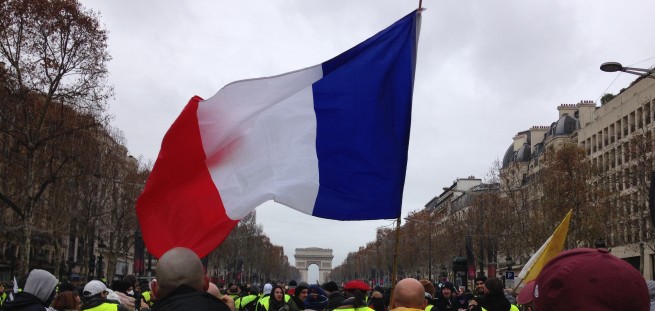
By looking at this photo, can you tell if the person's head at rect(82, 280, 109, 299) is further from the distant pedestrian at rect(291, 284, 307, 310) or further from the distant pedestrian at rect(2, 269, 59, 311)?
the distant pedestrian at rect(291, 284, 307, 310)

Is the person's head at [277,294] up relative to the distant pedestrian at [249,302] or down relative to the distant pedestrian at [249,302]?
up

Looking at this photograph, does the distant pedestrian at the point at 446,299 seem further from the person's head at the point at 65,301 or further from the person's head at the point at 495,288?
the person's head at the point at 65,301

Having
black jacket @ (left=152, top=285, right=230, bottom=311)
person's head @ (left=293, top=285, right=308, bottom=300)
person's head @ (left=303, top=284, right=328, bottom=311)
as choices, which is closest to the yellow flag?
person's head @ (left=303, top=284, right=328, bottom=311)

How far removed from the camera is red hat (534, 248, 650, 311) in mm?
2061

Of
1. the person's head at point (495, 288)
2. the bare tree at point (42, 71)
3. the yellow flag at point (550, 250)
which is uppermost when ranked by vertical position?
the bare tree at point (42, 71)

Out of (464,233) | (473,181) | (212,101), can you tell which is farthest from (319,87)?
(473,181)

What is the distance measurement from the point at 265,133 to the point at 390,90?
1.23 metres

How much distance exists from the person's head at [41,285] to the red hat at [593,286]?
528cm

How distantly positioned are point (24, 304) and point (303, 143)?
2756 millimetres

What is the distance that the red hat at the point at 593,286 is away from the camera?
2.06 meters

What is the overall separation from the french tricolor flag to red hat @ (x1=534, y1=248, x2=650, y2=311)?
4508 millimetres

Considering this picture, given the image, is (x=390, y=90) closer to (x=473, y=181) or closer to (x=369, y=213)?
(x=369, y=213)

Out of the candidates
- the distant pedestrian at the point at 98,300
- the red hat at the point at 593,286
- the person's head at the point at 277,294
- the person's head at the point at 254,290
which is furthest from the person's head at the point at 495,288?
the person's head at the point at 254,290

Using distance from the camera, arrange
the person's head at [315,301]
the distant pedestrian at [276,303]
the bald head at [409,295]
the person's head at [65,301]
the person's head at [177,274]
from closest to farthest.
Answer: the person's head at [177,274], the bald head at [409,295], the person's head at [65,301], the distant pedestrian at [276,303], the person's head at [315,301]
